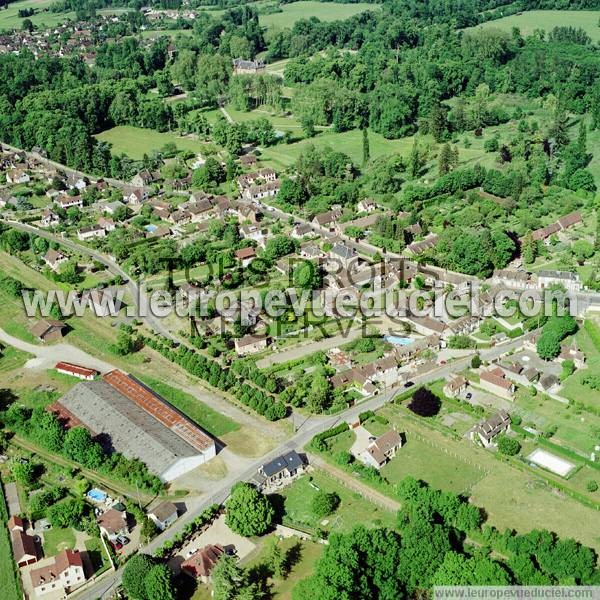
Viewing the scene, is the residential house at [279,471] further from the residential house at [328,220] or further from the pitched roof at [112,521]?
the residential house at [328,220]

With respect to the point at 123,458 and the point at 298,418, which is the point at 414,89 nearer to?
the point at 298,418

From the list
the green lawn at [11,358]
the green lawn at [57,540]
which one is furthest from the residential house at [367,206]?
the green lawn at [57,540]

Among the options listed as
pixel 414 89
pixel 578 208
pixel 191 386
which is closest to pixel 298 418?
pixel 191 386

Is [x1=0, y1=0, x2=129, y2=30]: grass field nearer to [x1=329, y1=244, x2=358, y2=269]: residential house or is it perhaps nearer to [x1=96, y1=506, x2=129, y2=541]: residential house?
[x1=329, y1=244, x2=358, y2=269]: residential house

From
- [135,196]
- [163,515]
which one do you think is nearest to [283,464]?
[163,515]

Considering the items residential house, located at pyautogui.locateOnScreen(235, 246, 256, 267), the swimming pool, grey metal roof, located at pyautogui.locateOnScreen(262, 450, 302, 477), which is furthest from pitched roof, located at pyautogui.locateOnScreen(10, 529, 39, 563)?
residential house, located at pyautogui.locateOnScreen(235, 246, 256, 267)
